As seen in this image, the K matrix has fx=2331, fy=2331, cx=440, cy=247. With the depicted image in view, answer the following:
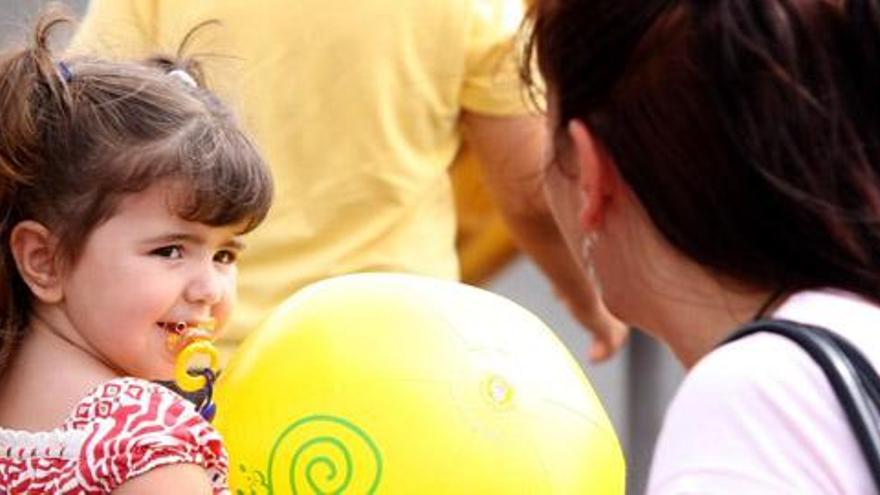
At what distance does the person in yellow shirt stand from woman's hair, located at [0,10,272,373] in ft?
2.29

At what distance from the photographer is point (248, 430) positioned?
307 centimetres

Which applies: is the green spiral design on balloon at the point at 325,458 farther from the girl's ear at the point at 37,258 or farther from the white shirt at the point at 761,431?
the white shirt at the point at 761,431

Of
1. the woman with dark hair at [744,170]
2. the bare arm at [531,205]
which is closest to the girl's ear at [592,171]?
the woman with dark hair at [744,170]

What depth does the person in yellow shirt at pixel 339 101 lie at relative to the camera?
3.95 m

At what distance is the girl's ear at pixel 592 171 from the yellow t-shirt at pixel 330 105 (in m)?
1.49

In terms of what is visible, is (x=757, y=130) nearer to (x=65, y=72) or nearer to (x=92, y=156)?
(x=92, y=156)

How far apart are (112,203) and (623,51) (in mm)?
897

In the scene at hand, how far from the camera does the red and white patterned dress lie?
2.84 metres

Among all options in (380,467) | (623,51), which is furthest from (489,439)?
(623,51)

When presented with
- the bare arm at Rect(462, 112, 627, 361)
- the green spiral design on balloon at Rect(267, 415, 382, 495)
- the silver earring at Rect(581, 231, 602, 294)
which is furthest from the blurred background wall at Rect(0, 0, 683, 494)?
the silver earring at Rect(581, 231, 602, 294)

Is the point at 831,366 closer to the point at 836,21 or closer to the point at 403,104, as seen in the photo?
the point at 836,21

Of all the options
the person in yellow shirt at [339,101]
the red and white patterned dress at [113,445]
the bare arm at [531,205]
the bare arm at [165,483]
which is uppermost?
the red and white patterned dress at [113,445]

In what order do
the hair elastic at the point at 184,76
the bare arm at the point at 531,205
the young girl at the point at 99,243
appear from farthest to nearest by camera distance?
the bare arm at the point at 531,205, the hair elastic at the point at 184,76, the young girl at the point at 99,243

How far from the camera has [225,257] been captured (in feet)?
10.3
